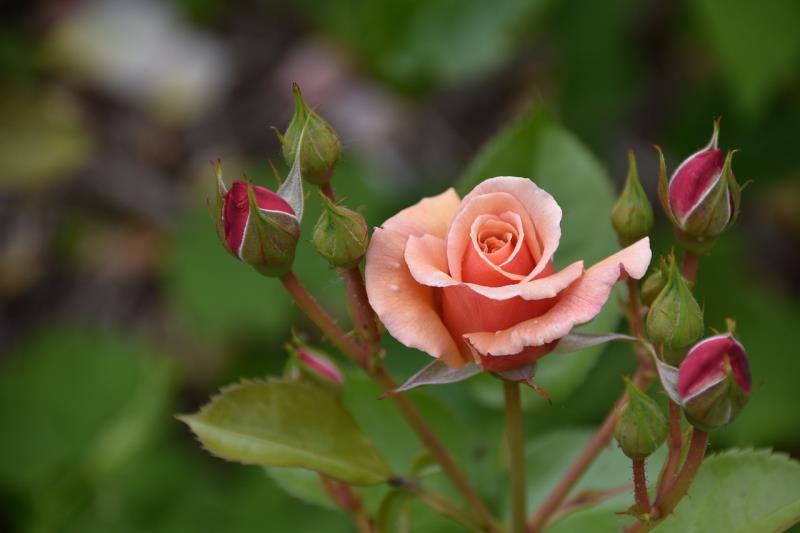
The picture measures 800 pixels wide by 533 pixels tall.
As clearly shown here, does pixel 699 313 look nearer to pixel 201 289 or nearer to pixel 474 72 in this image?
pixel 474 72

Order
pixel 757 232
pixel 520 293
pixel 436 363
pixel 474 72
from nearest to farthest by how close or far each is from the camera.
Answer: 1. pixel 520 293
2. pixel 436 363
3. pixel 474 72
4. pixel 757 232

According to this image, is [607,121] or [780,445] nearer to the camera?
[780,445]

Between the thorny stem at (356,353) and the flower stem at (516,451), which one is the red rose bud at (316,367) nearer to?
the thorny stem at (356,353)

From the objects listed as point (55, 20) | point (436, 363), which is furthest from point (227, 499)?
point (55, 20)

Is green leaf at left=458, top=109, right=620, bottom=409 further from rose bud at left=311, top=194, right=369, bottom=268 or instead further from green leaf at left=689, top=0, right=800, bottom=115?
green leaf at left=689, top=0, right=800, bottom=115

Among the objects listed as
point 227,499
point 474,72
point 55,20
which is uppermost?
point 55,20

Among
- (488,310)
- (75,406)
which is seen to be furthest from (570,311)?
(75,406)

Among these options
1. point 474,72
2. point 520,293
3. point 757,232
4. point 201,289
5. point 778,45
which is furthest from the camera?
point 757,232

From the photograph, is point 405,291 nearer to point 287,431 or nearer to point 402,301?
point 402,301
